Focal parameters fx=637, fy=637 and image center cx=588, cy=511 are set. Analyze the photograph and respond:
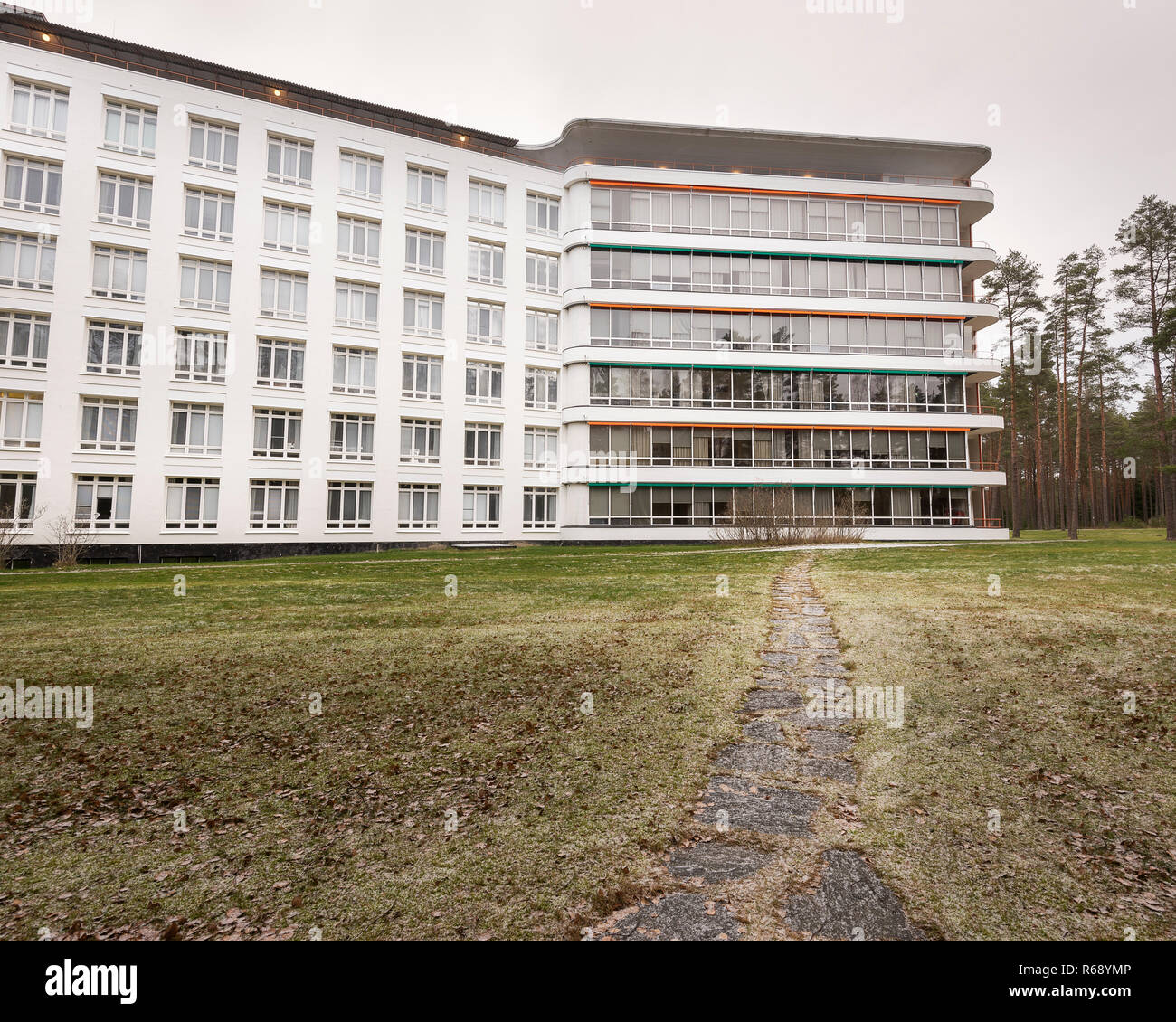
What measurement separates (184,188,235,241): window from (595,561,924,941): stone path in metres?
37.1

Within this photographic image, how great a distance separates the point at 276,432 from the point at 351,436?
3734 millimetres

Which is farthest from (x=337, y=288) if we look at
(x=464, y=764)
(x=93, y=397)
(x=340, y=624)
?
(x=464, y=764)

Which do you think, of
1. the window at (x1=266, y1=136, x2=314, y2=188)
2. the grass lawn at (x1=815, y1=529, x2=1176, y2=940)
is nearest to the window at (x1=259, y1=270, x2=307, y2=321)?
the window at (x1=266, y1=136, x2=314, y2=188)

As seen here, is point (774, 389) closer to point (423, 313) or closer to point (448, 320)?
point (448, 320)

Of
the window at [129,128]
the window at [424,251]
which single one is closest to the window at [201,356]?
the window at [129,128]

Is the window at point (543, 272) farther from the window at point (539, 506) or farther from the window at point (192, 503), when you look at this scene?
the window at point (192, 503)

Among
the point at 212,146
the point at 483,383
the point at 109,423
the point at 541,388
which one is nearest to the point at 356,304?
the point at 483,383

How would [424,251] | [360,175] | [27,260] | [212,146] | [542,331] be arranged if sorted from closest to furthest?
1. [27,260]
2. [212,146]
3. [360,175]
4. [424,251]
5. [542,331]

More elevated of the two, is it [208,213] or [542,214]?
[542,214]

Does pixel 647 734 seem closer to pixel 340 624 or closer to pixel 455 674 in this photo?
pixel 455 674

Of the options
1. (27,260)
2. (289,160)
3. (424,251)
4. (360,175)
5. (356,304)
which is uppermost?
(360,175)

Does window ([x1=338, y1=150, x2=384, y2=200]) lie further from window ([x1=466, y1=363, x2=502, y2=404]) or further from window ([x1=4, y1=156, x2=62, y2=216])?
window ([x1=4, y1=156, x2=62, y2=216])

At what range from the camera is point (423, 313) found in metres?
37.2

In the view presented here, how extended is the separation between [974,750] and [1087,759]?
68 cm
